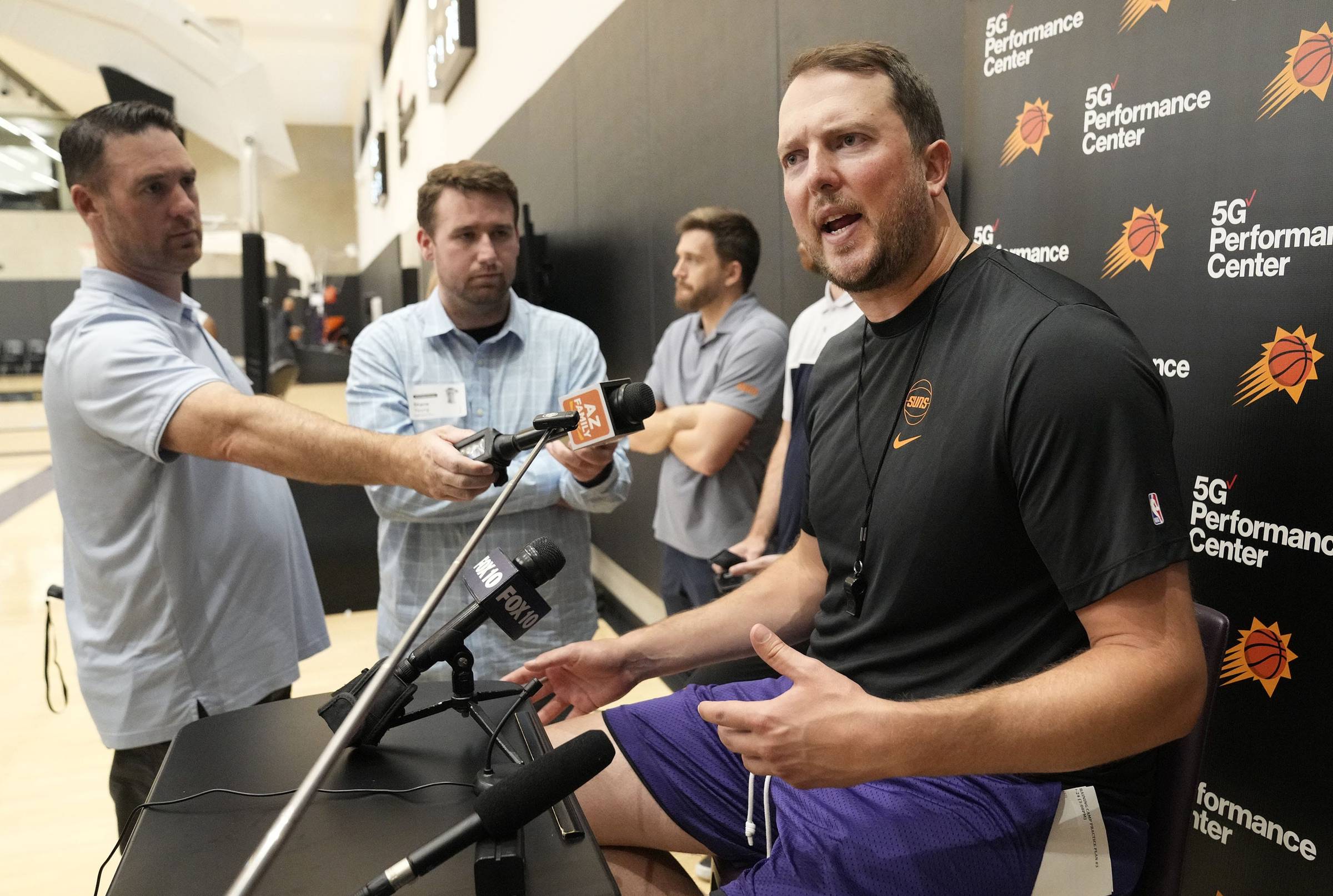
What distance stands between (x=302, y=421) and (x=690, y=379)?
69.4 inches

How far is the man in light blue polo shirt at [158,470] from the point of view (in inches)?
61.5

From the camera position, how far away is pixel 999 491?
1.11 m

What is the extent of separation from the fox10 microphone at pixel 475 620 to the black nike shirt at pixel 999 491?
1.51ft

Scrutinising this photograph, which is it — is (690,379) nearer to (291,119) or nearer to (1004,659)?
(1004,659)

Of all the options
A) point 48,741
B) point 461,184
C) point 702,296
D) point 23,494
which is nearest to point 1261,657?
point 461,184

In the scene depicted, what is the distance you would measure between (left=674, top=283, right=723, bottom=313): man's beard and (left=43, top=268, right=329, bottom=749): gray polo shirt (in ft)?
5.32

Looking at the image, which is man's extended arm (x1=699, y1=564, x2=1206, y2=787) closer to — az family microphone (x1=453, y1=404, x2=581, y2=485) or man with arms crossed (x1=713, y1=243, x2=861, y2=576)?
az family microphone (x1=453, y1=404, x2=581, y2=485)

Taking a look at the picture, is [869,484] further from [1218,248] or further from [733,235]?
[733,235]

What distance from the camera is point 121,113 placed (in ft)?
5.98

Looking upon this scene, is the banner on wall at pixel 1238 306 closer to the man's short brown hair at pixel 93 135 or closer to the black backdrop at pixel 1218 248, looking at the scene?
the black backdrop at pixel 1218 248

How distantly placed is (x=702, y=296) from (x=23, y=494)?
8.20 meters

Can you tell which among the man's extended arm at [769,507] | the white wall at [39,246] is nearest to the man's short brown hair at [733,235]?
the man's extended arm at [769,507]

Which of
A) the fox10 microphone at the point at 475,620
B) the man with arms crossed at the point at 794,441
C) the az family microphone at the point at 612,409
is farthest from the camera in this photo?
the man with arms crossed at the point at 794,441

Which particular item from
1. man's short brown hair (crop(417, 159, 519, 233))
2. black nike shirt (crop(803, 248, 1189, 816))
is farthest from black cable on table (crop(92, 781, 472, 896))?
man's short brown hair (crop(417, 159, 519, 233))
